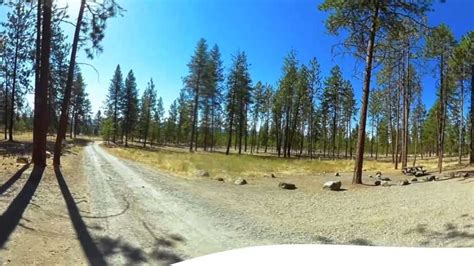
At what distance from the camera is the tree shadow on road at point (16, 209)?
709cm

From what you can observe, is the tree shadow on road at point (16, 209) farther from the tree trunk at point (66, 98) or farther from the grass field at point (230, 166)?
the grass field at point (230, 166)

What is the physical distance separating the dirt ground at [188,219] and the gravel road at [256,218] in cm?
2

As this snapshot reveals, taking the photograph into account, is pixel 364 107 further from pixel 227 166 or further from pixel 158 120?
pixel 158 120

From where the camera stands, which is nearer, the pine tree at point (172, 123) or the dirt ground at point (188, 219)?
the dirt ground at point (188, 219)

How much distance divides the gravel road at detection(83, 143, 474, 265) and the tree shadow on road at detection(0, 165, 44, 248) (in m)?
1.35

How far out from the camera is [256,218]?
9969mm

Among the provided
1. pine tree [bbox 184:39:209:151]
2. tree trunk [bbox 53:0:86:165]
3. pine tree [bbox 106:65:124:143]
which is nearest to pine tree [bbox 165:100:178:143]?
pine tree [bbox 106:65:124:143]

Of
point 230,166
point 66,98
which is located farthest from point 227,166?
point 66,98

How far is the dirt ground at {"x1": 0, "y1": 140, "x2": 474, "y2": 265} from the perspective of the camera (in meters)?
6.93

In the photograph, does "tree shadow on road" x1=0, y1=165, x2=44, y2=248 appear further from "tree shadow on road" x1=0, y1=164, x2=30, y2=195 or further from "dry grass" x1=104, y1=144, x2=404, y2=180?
"dry grass" x1=104, y1=144, x2=404, y2=180

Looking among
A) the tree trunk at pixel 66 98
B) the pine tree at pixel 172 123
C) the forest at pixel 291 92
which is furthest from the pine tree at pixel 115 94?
the tree trunk at pixel 66 98

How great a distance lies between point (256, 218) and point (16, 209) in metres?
5.14

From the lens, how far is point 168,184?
49.8 ft

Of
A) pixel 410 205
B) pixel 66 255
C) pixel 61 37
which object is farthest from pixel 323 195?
pixel 61 37
